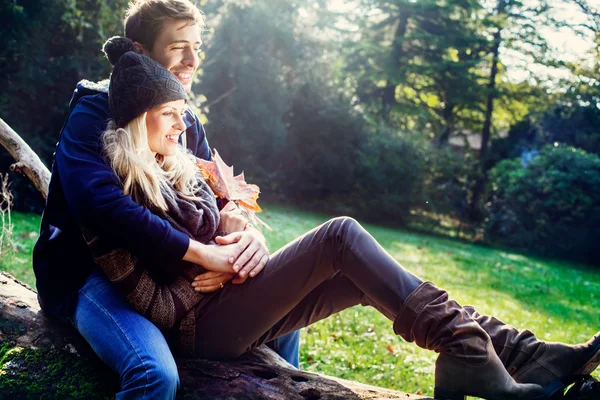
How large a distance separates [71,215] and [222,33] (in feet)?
50.2

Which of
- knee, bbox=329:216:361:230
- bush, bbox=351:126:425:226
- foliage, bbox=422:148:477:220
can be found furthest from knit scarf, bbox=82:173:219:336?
foliage, bbox=422:148:477:220

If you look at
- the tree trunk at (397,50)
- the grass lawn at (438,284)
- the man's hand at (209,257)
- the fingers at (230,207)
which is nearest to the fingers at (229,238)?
the man's hand at (209,257)

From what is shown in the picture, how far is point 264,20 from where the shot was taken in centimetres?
1708

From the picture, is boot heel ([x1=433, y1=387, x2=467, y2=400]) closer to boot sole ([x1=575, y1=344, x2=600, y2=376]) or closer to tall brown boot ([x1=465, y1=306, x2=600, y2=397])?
tall brown boot ([x1=465, y1=306, x2=600, y2=397])

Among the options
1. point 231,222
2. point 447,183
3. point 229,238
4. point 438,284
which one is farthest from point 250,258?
point 447,183

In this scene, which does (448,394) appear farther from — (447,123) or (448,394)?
(447,123)

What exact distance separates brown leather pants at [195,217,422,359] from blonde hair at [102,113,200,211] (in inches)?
20.1

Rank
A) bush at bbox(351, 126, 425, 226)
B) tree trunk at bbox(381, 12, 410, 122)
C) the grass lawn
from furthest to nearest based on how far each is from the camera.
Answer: tree trunk at bbox(381, 12, 410, 122)
bush at bbox(351, 126, 425, 226)
the grass lawn

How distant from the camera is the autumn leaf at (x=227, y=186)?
2.85m

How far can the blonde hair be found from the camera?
222cm

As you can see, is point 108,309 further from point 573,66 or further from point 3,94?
point 573,66

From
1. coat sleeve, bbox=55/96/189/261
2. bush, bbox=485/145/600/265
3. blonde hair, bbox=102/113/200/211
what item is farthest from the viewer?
bush, bbox=485/145/600/265

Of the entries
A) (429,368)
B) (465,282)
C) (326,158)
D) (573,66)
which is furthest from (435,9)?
(429,368)

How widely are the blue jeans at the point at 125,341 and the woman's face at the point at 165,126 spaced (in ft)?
2.09
